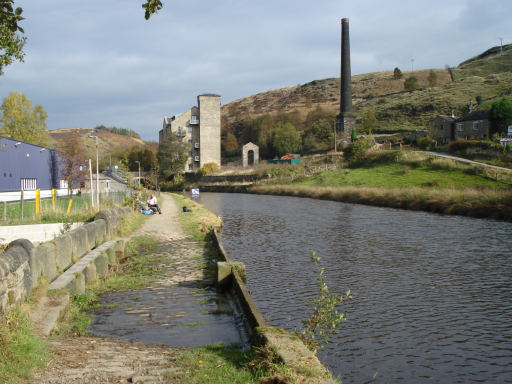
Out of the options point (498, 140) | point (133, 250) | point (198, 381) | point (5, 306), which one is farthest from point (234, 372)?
point (498, 140)

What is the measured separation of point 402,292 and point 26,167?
1353 inches

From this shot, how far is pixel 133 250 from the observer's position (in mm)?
15406

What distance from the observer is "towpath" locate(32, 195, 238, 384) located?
5445mm

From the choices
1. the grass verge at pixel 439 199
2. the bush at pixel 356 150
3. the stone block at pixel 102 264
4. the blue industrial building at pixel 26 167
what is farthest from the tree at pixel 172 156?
the stone block at pixel 102 264

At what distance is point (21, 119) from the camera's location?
61.9 m

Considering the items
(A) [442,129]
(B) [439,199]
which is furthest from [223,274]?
(A) [442,129]

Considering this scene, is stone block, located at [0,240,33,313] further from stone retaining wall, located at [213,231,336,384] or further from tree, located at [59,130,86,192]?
tree, located at [59,130,86,192]

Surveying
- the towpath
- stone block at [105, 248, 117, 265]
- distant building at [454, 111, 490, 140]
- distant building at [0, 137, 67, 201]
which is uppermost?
distant building at [454, 111, 490, 140]

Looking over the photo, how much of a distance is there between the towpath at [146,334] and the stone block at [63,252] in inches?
54.3

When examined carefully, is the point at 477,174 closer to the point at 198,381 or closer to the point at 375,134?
the point at 198,381

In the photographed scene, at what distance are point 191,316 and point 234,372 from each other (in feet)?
11.2

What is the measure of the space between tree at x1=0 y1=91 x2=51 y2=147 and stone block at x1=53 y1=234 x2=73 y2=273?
55.9 m

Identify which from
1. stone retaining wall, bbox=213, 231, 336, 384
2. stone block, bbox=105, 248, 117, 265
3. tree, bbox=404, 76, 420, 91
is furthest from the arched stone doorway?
stone retaining wall, bbox=213, 231, 336, 384

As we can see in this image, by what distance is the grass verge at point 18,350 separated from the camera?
4.95 metres
